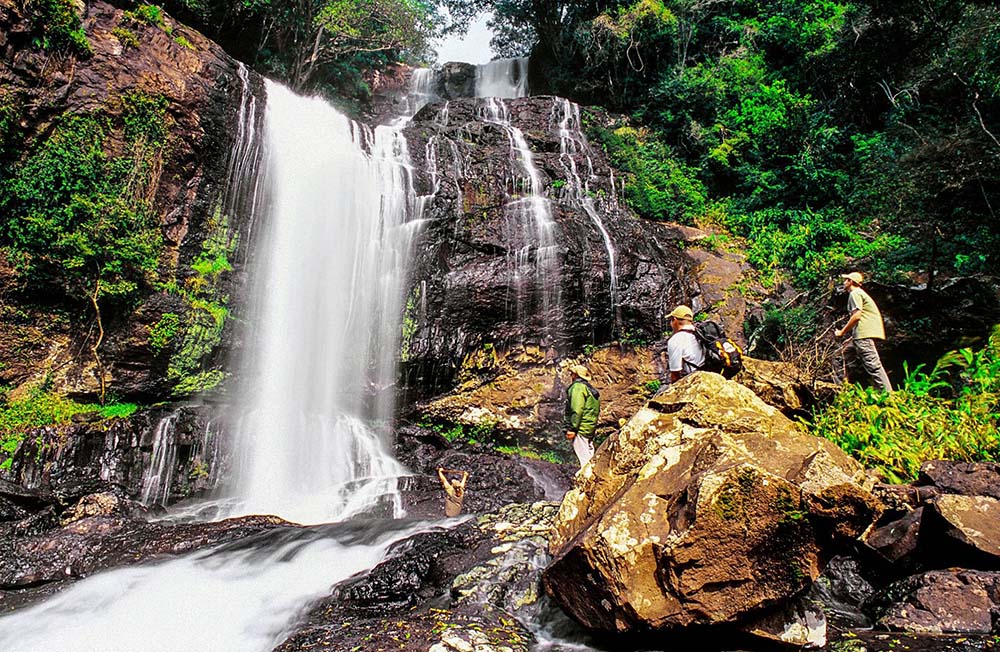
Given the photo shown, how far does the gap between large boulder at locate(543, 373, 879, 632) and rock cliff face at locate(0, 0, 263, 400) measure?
8678 mm

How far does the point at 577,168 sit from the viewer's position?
1394cm

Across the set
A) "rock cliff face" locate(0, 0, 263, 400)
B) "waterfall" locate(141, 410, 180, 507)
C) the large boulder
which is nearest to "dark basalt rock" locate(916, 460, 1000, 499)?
the large boulder

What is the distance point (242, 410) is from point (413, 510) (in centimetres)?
392

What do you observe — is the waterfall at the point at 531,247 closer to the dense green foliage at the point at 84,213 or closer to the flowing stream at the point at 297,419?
the flowing stream at the point at 297,419

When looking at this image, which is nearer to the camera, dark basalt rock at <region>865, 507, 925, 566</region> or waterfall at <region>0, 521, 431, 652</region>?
dark basalt rock at <region>865, 507, 925, 566</region>

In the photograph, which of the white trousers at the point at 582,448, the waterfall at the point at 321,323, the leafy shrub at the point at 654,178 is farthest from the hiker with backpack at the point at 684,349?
the leafy shrub at the point at 654,178

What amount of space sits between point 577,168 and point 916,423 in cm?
1057

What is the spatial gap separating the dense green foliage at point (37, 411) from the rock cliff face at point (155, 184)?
229 millimetres

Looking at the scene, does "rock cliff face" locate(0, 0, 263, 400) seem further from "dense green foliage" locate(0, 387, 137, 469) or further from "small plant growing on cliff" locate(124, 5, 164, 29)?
"dense green foliage" locate(0, 387, 137, 469)

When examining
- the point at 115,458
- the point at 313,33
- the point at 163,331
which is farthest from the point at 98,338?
the point at 313,33

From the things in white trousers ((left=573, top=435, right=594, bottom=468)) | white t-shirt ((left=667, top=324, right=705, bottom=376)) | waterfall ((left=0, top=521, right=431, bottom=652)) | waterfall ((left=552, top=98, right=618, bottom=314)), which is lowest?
waterfall ((left=0, top=521, right=431, bottom=652))

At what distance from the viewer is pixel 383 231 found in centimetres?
1116

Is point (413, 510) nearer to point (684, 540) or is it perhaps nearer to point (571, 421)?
point (571, 421)

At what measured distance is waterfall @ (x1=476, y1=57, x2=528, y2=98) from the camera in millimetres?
21984
